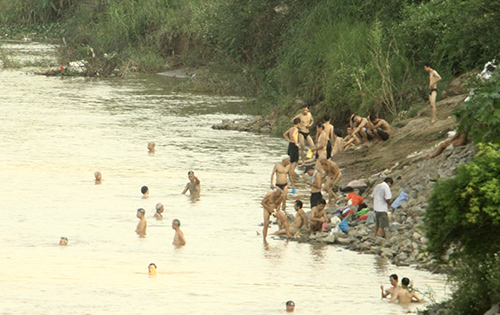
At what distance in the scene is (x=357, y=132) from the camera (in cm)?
2584

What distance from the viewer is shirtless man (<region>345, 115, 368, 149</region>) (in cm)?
2561

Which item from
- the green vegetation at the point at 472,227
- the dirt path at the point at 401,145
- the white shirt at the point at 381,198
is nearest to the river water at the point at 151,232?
the white shirt at the point at 381,198

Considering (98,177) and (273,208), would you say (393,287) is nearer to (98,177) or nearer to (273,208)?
(273,208)

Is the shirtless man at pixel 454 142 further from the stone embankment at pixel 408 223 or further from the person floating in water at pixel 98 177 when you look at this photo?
the person floating in water at pixel 98 177

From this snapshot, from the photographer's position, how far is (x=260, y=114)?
121 ft

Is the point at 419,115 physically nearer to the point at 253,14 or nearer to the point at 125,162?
the point at 125,162

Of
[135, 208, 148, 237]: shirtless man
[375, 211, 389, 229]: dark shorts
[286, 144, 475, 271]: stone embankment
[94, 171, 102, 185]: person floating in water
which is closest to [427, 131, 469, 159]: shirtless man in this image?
[286, 144, 475, 271]: stone embankment

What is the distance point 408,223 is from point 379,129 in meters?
7.99

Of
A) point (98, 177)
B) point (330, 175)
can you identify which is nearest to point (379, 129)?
point (330, 175)

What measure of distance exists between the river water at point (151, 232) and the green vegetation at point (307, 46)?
3104 mm

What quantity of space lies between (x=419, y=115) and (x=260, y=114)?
12491 mm

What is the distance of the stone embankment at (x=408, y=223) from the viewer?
1659cm

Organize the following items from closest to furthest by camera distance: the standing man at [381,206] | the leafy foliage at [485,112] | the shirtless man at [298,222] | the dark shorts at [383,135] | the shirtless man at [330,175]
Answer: the leafy foliage at [485,112] → the standing man at [381,206] → the shirtless man at [298,222] → the shirtless man at [330,175] → the dark shorts at [383,135]

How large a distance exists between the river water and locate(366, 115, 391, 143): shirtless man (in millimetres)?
3285
